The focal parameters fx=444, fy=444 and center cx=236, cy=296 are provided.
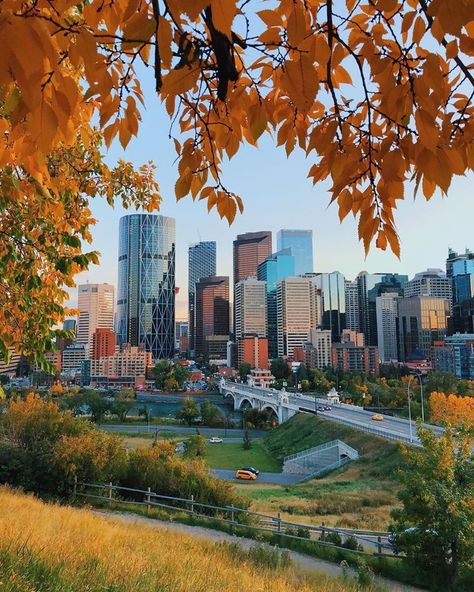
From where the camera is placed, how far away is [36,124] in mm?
858

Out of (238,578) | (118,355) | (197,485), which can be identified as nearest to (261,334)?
(118,355)

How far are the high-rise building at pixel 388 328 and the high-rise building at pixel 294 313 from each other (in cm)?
2476

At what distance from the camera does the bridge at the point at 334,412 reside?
33.4 meters

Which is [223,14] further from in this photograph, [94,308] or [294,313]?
[94,308]

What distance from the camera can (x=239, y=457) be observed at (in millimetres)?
41875

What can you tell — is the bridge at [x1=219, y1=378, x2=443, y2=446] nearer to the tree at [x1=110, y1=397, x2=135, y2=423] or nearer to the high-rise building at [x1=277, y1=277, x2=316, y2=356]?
the tree at [x1=110, y1=397, x2=135, y2=423]

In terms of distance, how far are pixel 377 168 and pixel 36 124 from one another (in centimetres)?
110

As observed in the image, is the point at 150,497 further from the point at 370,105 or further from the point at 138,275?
the point at 138,275

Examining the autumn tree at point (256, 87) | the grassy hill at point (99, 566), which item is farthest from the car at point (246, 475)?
the autumn tree at point (256, 87)

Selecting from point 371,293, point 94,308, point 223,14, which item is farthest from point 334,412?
point 94,308

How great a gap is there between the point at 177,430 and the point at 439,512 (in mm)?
47740

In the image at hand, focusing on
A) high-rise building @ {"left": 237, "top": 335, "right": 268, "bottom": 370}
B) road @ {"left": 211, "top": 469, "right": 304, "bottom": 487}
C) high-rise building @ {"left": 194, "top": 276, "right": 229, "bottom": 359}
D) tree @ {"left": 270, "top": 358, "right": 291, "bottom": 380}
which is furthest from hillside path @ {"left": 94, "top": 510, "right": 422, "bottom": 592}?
high-rise building @ {"left": 194, "top": 276, "right": 229, "bottom": 359}

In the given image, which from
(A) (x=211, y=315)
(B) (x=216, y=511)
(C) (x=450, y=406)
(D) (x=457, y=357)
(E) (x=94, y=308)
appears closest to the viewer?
(B) (x=216, y=511)

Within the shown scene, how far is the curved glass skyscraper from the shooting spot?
153 m
